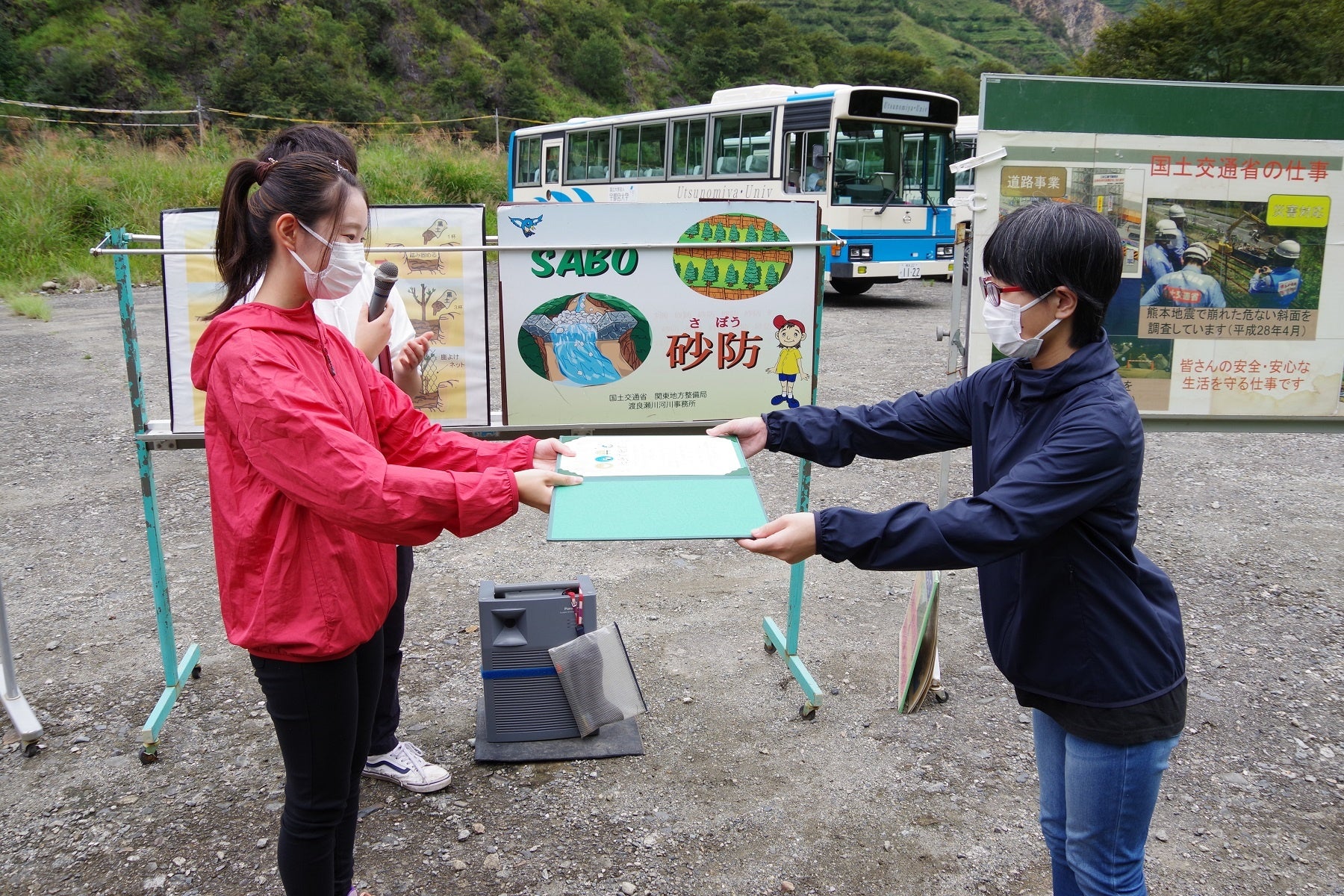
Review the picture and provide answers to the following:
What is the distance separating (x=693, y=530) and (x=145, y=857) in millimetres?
1964

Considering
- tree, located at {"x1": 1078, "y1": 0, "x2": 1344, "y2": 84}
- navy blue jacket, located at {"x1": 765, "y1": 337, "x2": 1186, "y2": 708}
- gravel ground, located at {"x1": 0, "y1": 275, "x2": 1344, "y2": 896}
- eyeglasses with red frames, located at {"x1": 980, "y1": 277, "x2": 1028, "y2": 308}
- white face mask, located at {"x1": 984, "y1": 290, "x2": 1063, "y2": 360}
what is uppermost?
tree, located at {"x1": 1078, "y1": 0, "x2": 1344, "y2": 84}

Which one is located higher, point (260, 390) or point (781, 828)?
point (260, 390)

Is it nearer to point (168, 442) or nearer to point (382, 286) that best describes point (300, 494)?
point (382, 286)

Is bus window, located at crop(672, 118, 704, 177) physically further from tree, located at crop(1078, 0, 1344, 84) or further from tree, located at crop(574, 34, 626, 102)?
tree, located at crop(574, 34, 626, 102)

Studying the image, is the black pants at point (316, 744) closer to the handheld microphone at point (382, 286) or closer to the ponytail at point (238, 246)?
the ponytail at point (238, 246)

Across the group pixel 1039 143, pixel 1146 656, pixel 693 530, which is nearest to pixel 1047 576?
pixel 1146 656

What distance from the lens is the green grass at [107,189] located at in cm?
1498

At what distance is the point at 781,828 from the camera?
2877 mm

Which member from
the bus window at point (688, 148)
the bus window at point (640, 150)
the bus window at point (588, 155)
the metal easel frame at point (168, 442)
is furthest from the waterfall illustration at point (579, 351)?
Answer: the bus window at point (588, 155)

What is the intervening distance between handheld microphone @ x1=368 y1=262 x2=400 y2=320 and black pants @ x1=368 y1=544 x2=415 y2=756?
65 cm

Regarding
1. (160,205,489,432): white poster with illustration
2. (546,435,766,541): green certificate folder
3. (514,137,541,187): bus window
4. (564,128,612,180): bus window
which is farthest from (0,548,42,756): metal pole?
(514,137,541,187): bus window

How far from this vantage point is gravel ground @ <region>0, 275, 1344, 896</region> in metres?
2.70

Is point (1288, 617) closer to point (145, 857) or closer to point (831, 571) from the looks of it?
point (831, 571)

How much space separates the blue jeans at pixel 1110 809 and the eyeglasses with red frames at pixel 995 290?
0.83 meters
